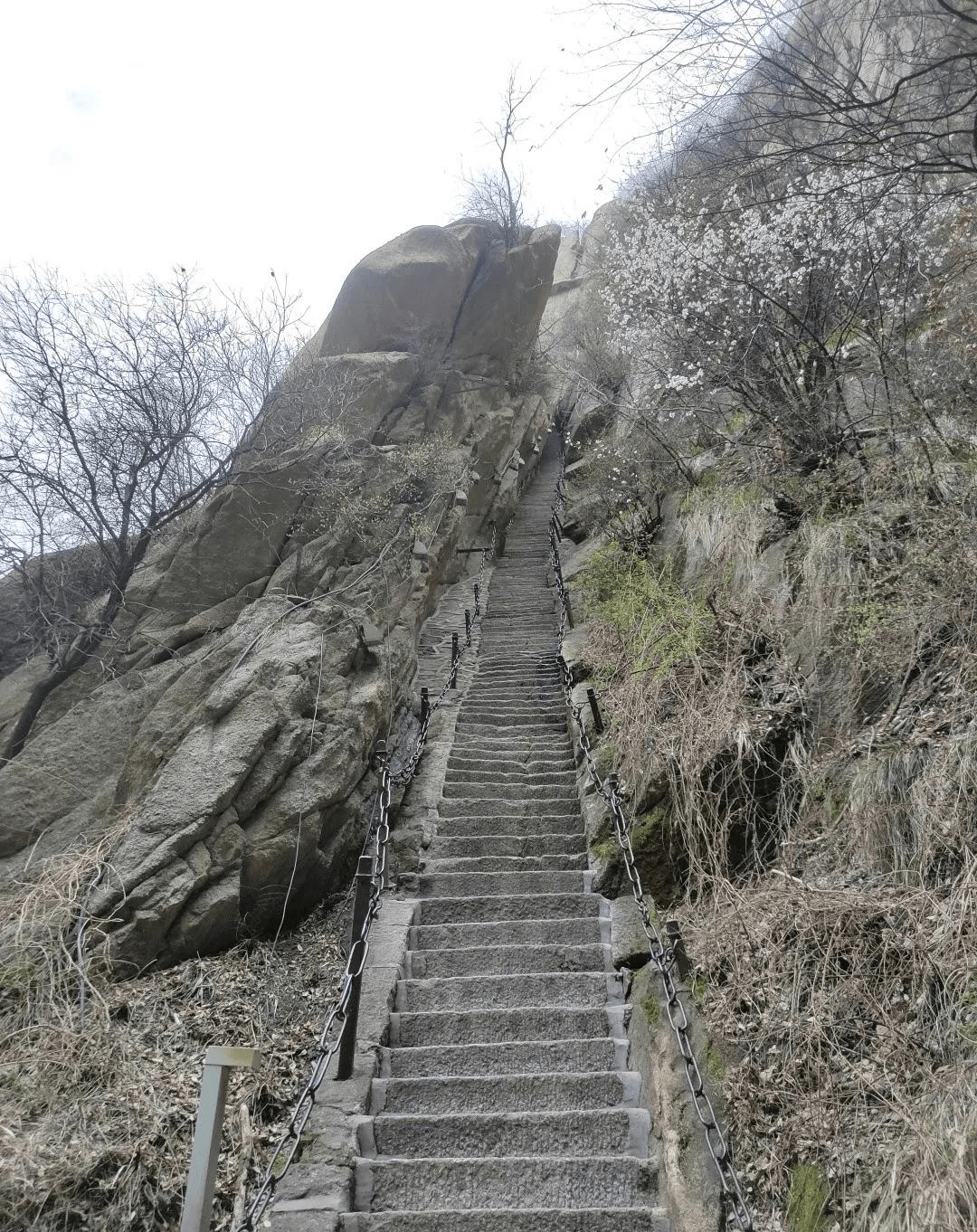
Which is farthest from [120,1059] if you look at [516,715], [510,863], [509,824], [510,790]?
[516,715]

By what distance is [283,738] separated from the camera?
696 centimetres

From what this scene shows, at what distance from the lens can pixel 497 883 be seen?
6480 millimetres

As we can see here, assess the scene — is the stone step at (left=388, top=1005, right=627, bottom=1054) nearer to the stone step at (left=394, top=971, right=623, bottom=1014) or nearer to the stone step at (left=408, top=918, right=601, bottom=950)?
the stone step at (left=394, top=971, right=623, bottom=1014)

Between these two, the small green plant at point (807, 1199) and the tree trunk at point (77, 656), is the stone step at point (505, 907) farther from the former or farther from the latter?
the tree trunk at point (77, 656)

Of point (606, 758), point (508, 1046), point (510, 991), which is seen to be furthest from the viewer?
point (606, 758)

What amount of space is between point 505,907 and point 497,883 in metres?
0.31

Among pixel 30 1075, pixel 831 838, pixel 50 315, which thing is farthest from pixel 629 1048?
pixel 50 315

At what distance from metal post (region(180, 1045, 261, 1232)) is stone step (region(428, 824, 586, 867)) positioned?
13.6ft

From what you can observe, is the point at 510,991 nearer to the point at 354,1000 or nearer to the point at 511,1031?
the point at 511,1031

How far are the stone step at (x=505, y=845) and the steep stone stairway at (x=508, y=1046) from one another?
15 mm

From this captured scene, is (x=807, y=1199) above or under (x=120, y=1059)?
under

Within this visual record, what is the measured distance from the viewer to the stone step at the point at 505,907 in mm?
6090

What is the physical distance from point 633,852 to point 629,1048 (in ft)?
4.54

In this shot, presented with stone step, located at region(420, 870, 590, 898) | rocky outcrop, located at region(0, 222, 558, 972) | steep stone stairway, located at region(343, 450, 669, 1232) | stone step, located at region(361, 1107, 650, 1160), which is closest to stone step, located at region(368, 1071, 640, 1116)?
steep stone stairway, located at region(343, 450, 669, 1232)
